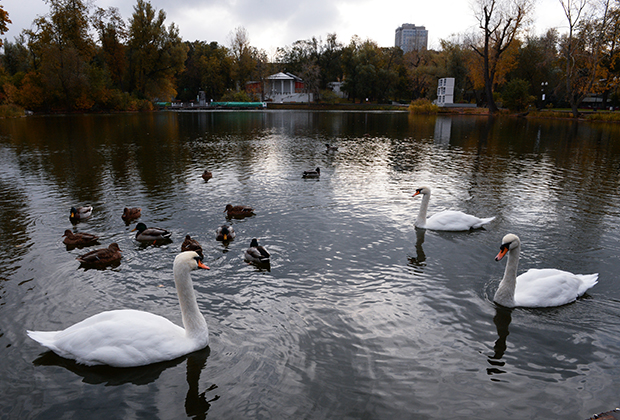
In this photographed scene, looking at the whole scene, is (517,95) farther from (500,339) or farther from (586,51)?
(500,339)

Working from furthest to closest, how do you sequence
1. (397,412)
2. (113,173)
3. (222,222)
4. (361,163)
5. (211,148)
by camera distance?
(211,148) < (361,163) < (113,173) < (222,222) < (397,412)

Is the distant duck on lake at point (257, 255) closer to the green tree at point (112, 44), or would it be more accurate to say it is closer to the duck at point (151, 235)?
the duck at point (151, 235)

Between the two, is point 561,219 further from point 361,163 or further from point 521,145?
point 521,145

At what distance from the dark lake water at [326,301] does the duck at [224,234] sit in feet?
0.65

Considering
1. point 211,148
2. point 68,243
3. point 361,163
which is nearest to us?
point 68,243

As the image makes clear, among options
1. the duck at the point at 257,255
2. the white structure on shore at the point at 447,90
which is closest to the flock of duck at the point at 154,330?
the duck at the point at 257,255

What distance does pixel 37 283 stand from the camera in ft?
24.9

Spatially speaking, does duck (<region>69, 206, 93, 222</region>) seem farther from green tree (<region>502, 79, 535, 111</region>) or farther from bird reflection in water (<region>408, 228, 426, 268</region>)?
green tree (<region>502, 79, 535, 111</region>)

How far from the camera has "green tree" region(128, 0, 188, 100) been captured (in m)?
70.8

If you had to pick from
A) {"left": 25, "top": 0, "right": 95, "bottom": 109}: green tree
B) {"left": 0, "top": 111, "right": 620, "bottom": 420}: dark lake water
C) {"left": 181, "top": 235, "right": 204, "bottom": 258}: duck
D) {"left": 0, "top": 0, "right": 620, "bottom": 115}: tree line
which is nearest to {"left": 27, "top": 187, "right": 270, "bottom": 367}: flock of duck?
{"left": 0, "top": 111, "right": 620, "bottom": 420}: dark lake water

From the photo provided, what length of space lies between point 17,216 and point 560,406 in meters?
13.2

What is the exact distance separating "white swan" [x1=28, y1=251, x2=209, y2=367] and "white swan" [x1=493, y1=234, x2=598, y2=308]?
496 centimetres

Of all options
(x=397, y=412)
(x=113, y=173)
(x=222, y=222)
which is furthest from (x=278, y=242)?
(x=113, y=173)

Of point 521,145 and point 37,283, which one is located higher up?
point 521,145
